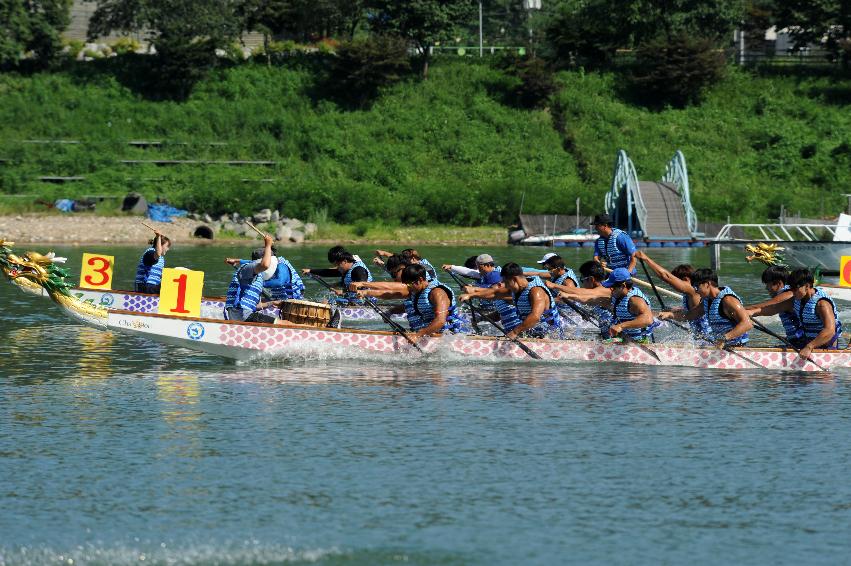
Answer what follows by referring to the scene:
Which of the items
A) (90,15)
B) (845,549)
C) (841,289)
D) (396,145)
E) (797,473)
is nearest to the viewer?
(845,549)

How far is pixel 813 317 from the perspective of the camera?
21000 millimetres

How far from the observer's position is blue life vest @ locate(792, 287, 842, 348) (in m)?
20.8

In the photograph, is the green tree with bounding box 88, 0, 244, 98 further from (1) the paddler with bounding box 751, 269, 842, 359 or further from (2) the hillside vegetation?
(1) the paddler with bounding box 751, 269, 842, 359

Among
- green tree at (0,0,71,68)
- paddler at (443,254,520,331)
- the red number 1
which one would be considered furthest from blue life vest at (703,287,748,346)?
green tree at (0,0,71,68)

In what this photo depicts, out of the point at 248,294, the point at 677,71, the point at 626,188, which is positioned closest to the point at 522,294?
the point at 248,294

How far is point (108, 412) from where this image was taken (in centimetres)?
Answer: 1809

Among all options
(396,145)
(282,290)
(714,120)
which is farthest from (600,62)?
(282,290)

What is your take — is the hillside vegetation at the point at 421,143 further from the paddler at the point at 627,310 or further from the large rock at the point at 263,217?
the paddler at the point at 627,310

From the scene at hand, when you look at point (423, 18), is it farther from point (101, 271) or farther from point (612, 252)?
point (612, 252)

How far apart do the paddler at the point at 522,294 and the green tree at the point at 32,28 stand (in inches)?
2089

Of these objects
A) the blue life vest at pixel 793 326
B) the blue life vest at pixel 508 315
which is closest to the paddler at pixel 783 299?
the blue life vest at pixel 793 326

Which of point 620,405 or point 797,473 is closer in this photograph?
point 797,473

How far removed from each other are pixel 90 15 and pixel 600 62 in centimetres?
3324

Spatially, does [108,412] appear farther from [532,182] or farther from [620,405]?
[532,182]
